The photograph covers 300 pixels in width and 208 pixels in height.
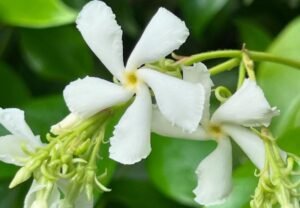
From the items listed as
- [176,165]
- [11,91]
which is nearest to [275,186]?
[176,165]

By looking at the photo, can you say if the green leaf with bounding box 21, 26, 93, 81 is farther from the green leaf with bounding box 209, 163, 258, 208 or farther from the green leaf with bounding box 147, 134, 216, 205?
the green leaf with bounding box 209, 163, 258, 208

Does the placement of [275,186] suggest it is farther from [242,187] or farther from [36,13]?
[36,13]

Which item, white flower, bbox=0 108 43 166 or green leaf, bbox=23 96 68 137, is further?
green leaf, bbox=23 96 68 137

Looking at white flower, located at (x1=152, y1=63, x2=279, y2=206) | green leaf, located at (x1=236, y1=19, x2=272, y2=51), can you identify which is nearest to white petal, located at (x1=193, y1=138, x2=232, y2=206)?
white flower, located at (x1=152, y1=63, x2=279, y2=206)

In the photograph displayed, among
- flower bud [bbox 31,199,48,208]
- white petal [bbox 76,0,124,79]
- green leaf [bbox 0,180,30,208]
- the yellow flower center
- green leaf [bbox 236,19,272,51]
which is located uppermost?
white petal [bbox 76,0,124,79]

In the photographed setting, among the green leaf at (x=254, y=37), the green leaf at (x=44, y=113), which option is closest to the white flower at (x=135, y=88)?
the green leaf at (x=44, y=113)

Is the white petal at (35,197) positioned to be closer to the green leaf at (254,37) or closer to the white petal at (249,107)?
the white petal at (249,107)
